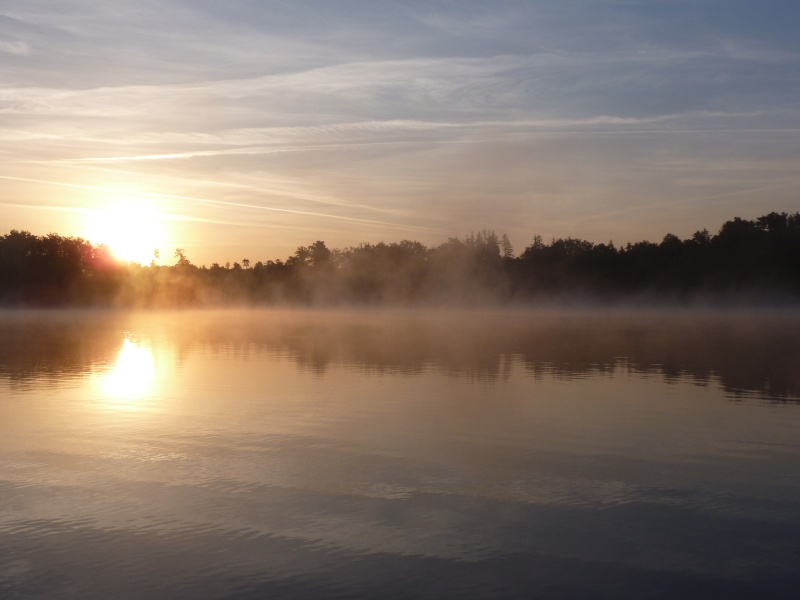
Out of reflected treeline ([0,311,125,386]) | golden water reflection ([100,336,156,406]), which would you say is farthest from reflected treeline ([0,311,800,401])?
golden water reflection ([100,336,156,406])

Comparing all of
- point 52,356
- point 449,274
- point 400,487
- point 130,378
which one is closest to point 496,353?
point 130,378

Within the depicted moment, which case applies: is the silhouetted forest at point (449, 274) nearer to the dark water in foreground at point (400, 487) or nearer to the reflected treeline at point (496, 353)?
the reflected treeline at point (496, 353)

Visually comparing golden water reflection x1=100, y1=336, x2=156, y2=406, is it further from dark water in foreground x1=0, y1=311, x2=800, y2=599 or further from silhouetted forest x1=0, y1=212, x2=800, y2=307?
silhouetted forest x1=0, y1=212, x2=800, y2=307

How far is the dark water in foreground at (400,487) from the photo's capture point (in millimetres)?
7938

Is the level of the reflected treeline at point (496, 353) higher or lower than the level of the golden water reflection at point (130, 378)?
higher

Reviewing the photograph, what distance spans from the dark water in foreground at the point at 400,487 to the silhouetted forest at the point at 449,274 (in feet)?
336

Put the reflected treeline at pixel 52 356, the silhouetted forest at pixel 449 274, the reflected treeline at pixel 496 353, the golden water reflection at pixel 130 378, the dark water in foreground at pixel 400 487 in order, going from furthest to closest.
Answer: the silhouetted forest at pixel 449 274, the reflected treeline at pixel 52 356, the reflected treeline at pixel 496 353, the golden water reflection at pixel 130 378, the dark water in foreground at pixel 400 487

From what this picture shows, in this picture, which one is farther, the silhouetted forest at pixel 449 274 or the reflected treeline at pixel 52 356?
the silhouetted forest at pixel 449 274

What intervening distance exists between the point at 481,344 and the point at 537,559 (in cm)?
2794

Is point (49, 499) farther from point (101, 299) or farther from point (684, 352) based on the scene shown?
point (101, 299)

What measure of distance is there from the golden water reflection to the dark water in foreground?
0.66 ft

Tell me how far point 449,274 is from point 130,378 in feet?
440

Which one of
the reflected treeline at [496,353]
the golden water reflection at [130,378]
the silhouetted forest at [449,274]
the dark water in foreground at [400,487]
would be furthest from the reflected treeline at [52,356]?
the silhouetted forest at [449,274]

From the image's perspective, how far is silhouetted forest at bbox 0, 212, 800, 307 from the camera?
118 metres
